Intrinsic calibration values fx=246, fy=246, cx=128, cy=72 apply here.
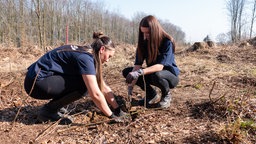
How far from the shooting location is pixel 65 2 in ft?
89.6

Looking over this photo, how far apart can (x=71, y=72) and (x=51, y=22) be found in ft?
72.9

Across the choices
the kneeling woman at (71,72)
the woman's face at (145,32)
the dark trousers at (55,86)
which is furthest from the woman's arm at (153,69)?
the dark trousers at (55,86)

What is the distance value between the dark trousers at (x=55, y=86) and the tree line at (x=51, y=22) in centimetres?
994

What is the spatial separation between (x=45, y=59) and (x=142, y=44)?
1.09m

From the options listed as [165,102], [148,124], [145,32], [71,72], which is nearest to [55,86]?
[71,72]

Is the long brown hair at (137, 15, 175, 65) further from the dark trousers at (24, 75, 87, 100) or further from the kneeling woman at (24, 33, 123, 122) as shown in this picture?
the dark trousers at (24, 75, 87, 100)

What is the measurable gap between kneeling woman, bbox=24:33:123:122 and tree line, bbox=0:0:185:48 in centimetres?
996

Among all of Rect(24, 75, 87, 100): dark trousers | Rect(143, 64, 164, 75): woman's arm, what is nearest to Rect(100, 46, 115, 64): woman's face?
Rect(24, 75, 87, 100): dark trousers

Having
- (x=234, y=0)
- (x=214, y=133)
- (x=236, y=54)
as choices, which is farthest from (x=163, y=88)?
(x=234, y=0)

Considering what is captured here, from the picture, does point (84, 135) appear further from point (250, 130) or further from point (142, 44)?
point (250, 130)

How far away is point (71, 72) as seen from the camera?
2.32 meters

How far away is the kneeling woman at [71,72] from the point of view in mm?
2109

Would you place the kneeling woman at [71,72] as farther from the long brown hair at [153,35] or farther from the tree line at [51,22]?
the tree line at [51,22]

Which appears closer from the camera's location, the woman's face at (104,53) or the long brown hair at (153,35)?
the woman's face at (104,53)
